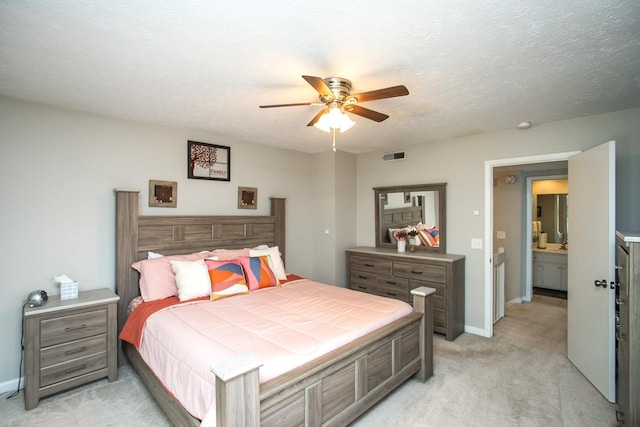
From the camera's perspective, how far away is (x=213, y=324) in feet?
7.50

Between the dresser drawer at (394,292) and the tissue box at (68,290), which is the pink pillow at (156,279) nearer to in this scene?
the tissue box at (68,290)

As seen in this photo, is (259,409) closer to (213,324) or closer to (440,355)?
(213,324)

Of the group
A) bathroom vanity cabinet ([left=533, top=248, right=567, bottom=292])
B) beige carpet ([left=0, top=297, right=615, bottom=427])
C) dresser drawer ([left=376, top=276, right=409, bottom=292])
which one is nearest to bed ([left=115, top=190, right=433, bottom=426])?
beige carpet ([left=0, top=297, right=615, bottom=427])

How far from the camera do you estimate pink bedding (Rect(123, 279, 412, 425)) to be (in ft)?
5.89

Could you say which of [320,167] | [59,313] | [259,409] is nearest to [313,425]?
[259,409]

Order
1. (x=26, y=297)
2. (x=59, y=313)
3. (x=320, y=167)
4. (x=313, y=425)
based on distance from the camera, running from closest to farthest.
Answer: (x=313, y=425), (x=59, y=313), (x=26, y=297), (x=320, y=167)

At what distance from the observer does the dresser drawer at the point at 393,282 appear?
161 inches

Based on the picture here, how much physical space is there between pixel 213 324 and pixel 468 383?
2225mm

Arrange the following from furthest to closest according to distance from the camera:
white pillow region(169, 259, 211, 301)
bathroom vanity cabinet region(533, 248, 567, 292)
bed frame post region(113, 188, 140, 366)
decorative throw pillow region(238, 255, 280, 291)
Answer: bathroom vanity cabinet region(533, 248, 567, 292) < decorative throw pillow region(238, 255, 280, 291) < bed frame post region(113, 188, 140, 366) < white pillow region(169, 259, 211, 301)

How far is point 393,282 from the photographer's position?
4.21 m

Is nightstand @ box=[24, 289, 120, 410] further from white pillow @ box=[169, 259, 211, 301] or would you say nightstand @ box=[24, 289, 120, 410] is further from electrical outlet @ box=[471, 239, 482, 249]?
electrical outlet @ box=[471, 239, 482, 249]

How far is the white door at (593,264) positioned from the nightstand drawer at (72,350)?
417cm

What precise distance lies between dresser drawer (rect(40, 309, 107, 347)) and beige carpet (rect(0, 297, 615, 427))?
47 centimetres

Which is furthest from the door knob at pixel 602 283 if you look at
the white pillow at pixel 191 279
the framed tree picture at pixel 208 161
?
the framed tree picture at pixel 208 161
